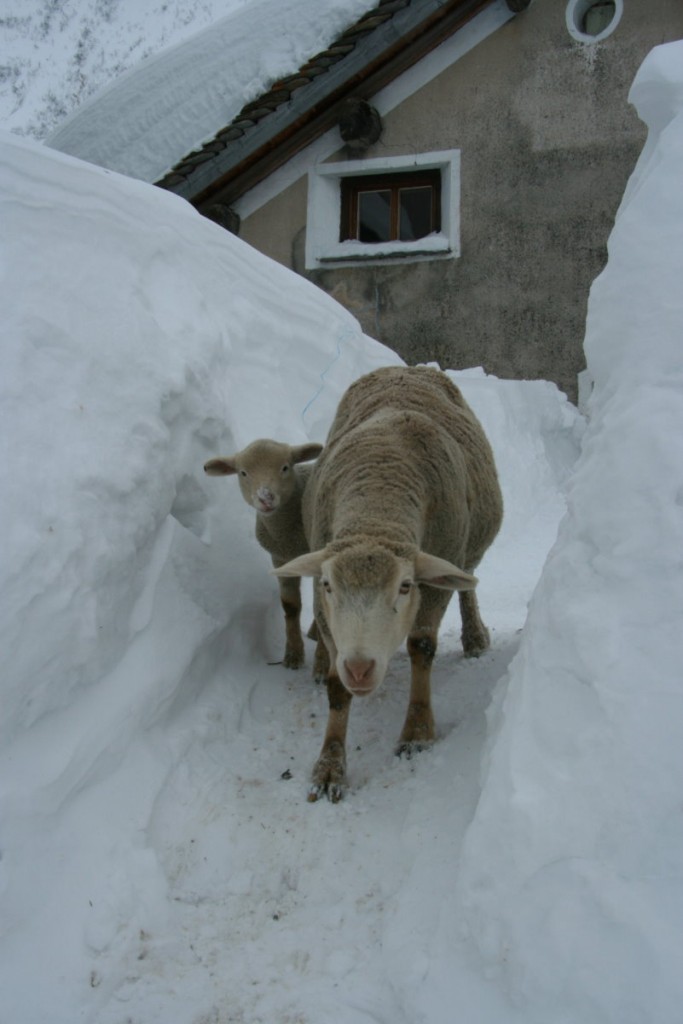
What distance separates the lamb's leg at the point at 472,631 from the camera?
4.05 meters

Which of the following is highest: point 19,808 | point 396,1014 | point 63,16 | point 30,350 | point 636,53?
point 63,16

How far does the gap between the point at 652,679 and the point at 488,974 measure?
0.72 m

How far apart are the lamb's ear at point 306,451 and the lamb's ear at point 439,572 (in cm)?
132

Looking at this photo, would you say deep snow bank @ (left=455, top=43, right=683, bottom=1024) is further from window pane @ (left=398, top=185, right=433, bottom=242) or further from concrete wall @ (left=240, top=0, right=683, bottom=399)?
window pane @ (left=398, top=185, right=433, bottom=242)

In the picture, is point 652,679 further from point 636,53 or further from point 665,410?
point 636,53

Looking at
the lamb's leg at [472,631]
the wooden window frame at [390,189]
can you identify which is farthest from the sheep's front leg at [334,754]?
the wooden window frame at [390,189]

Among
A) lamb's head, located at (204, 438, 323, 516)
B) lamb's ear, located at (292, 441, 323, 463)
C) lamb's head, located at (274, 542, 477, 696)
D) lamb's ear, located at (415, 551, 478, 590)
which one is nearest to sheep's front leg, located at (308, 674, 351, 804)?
lamb's head, located at (274, 542, 477, 696)

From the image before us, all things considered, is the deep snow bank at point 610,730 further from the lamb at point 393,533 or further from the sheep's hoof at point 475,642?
the sheep's hoof at point 475,642

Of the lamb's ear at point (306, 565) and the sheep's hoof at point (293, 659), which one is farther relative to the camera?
Answer: the sheep's hoof at point (293, 659)

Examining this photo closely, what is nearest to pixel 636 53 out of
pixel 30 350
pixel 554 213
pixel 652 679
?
pixel 554 213

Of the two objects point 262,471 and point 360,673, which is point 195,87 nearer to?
point 262,471

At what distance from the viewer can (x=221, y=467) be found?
3.83 metres

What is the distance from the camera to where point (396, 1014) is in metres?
1.92

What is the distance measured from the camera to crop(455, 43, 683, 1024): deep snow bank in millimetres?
1641
